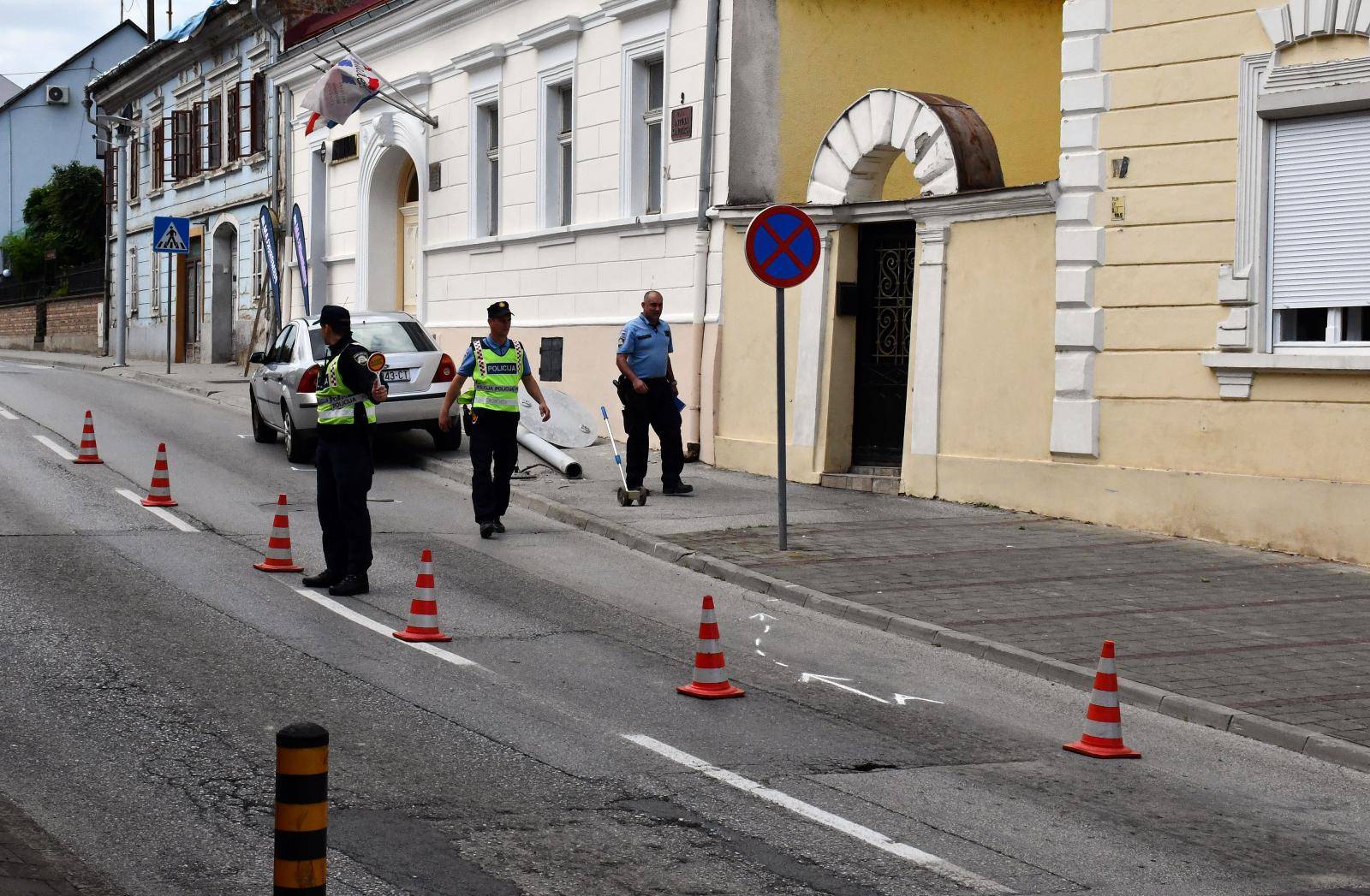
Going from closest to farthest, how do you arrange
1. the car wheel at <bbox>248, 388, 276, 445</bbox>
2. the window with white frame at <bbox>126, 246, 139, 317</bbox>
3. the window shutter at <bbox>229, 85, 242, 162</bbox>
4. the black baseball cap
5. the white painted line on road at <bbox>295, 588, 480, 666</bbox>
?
1. the white painted line on road at <bbox>295, 588, 480, 666</bbox>
2. the black baseball cap
3. the car wheel at <bbox>248, 388, 276, 445</bbox>
4. the window shutter at <bbox>229, 85, 242, 162</bbox>
5. the window with white frame at <bbox>126, 246, 139, 317</bbox>

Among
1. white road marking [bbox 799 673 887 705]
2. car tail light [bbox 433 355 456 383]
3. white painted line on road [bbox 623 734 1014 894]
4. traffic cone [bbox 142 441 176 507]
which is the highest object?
car tail light [bbox 433 355 456 383]

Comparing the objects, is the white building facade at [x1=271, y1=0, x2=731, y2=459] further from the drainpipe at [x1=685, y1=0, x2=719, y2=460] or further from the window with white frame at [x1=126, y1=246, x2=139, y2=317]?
the window with white frame at [x1=126, y1=246, x2=139, y2=317]

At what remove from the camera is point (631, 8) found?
2041 cm

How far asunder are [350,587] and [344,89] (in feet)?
56.8

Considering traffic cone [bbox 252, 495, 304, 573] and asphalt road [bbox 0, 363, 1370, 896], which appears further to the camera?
traffic cone [bbox 252, 495, 304, 573]

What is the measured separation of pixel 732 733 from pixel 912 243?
9.89 m

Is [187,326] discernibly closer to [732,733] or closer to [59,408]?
[59,408]

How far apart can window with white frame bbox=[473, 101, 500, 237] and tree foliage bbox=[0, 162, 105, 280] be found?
3676 centimetres

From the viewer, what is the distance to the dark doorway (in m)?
16.8

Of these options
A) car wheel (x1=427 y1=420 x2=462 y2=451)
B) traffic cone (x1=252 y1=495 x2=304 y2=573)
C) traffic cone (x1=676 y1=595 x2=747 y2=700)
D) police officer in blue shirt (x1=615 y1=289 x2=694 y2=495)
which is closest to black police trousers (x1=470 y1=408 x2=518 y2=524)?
police officer in blue shirt (x1=615 y1=289 x2=694 y2=495)

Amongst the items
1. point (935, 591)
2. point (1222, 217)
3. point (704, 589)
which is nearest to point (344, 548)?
point (704, 589)

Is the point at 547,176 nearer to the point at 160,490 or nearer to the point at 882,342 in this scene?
the point at 882,342

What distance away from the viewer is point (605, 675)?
8625 millimetres

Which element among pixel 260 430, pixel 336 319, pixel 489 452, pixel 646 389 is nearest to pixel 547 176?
pixel 260 430
